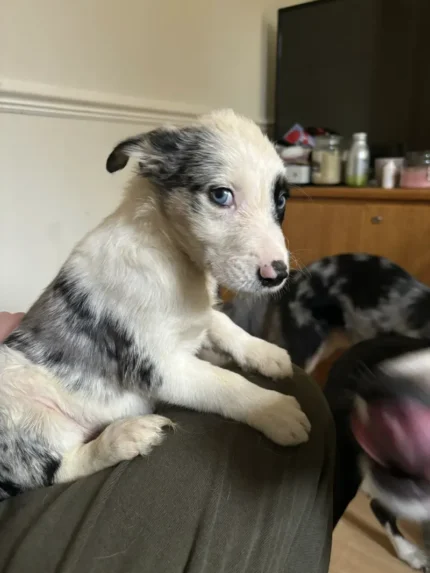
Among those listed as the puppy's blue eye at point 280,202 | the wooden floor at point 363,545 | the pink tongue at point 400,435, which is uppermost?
the puppy's blue eye at point 280,202

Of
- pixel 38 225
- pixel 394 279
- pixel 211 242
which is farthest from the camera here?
pixel 38 225

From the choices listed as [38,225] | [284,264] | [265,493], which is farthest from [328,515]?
[38,225]

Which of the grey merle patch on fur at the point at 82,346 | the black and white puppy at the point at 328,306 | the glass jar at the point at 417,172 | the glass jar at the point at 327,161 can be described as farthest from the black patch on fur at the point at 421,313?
the glass jar at the point at 327,161

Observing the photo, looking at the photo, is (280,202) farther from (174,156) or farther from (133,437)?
(133,437)

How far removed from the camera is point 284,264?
954mm

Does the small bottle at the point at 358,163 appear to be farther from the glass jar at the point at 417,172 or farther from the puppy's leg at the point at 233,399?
the puppy's leg at the point at 233,399

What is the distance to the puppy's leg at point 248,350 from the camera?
1.18 m

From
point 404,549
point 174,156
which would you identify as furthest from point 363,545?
point 174,156

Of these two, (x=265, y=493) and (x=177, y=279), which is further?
(x=177, y=279)

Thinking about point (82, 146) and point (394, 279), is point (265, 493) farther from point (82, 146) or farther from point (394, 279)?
point (82, 146)

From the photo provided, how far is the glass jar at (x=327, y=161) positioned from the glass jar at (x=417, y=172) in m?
0.38

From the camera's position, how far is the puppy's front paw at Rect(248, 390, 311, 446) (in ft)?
2.99

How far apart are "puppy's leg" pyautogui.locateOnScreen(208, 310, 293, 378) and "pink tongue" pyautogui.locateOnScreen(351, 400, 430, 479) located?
17.8 inches

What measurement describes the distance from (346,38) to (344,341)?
5.94 ft
